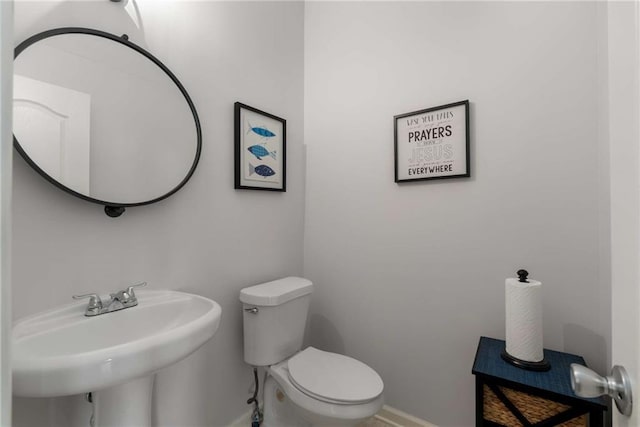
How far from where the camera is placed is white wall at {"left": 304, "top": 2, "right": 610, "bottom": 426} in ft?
4.02

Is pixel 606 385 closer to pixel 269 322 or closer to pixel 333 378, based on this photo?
pixel 333 378

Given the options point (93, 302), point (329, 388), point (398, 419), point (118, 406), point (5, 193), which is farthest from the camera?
point (398, 419)

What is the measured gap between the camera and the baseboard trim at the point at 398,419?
1.56 m

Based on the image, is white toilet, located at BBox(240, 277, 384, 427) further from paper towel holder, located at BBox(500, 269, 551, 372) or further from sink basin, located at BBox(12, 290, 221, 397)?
paper towel holder, located at BBox(500, 269, 551, 372)

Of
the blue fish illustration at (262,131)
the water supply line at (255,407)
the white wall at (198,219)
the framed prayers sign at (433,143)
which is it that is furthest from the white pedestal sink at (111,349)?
the framed prayers sign at (433,143)

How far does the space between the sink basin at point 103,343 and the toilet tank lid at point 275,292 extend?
1.03 feet

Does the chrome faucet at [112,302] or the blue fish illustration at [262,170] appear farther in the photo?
the blue fish illustration at [262,170]

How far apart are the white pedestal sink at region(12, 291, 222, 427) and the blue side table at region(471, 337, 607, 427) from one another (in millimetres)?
1026

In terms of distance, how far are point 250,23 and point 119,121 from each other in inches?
37.7

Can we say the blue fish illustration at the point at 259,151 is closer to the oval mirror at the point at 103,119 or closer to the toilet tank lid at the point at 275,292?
the oval mirror at the point at 103,119

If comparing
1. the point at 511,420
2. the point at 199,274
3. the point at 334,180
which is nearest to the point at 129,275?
the point at 199,274

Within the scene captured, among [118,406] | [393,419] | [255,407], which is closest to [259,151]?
[118,406]

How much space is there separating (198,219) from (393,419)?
149cm

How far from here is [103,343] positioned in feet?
2.99
